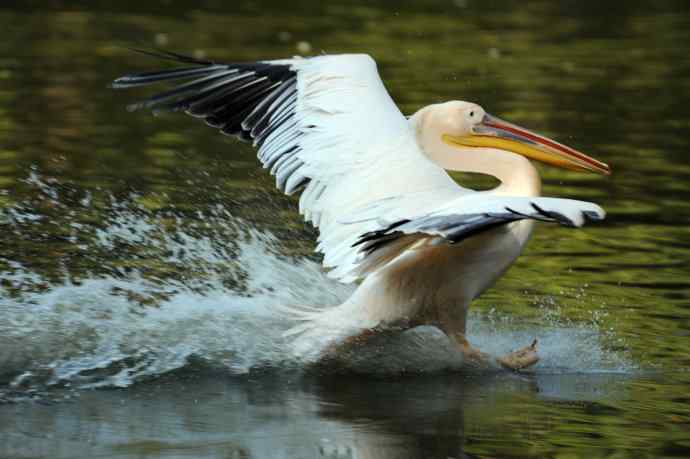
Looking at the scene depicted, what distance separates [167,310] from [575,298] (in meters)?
2.06

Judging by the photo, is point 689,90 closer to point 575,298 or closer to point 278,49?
point 278,49

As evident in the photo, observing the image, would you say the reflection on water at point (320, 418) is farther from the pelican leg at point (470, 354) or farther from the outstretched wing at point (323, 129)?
the outstretched wing at point (323, 129)

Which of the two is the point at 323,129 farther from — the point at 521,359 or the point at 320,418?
the point at 320,418

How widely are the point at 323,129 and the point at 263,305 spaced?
2.55 feet

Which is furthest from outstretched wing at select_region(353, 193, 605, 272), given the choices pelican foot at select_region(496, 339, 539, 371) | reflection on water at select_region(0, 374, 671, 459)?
pelican foot at select_region(496, 339, 539, 371)

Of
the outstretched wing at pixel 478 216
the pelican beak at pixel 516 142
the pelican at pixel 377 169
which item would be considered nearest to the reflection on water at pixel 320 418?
the pelican at pixel 377 169

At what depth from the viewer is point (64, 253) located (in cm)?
723

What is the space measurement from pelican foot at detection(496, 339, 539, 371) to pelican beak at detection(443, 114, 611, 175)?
0.77m

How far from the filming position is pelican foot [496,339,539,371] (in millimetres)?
6082

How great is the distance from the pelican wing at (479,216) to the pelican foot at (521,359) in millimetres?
1012

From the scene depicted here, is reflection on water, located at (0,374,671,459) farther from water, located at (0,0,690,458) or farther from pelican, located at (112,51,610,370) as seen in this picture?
pelican, located at (112,51,610,370)

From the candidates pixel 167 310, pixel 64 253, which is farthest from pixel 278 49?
pixel 167 310

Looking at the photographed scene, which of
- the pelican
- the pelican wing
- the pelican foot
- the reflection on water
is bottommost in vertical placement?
the reflection on water

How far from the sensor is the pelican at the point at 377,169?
18.6 feet
